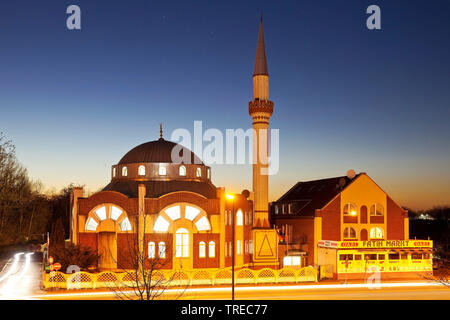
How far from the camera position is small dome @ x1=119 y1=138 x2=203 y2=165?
A: 63.3 m

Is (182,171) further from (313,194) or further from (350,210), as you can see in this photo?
(350,210)

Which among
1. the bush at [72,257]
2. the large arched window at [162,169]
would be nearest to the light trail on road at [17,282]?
the bush at [72,257]

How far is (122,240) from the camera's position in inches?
2142

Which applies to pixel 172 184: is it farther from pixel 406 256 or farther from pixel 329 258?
pixel 406 256

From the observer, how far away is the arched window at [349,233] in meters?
60.9

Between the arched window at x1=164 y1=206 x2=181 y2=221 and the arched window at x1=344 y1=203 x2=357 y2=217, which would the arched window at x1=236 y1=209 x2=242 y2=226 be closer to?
the arched window at x1=164 y1=206 x2=181 y2=221

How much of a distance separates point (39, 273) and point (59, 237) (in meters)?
13.0

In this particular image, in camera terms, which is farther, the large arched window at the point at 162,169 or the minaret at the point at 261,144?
the large arched window at the point at 162,169

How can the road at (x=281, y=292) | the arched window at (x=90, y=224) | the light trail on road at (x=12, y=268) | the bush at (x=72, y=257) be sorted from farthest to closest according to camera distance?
the arched window at (x=90, y=224)
the light trail on road at (x=12, y=268)
the bush at (x=72, y=257)
the road at (x=281, y=292)

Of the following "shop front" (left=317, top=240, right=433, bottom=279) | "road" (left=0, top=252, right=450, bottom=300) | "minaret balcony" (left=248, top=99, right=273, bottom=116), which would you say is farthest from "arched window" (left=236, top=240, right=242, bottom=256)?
"minaret balcony" (left=248, top=99, right=273, bottom=116)

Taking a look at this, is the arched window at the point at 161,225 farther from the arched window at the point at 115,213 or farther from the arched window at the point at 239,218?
the arched window at the point at 239,218

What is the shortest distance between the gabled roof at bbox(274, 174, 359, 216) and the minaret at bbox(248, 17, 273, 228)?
627cm

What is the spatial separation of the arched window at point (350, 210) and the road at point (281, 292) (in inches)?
482

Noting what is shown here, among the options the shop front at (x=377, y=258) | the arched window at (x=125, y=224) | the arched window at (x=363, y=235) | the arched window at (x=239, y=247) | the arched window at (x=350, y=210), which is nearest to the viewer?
the shop front at (x=377, y=258)
